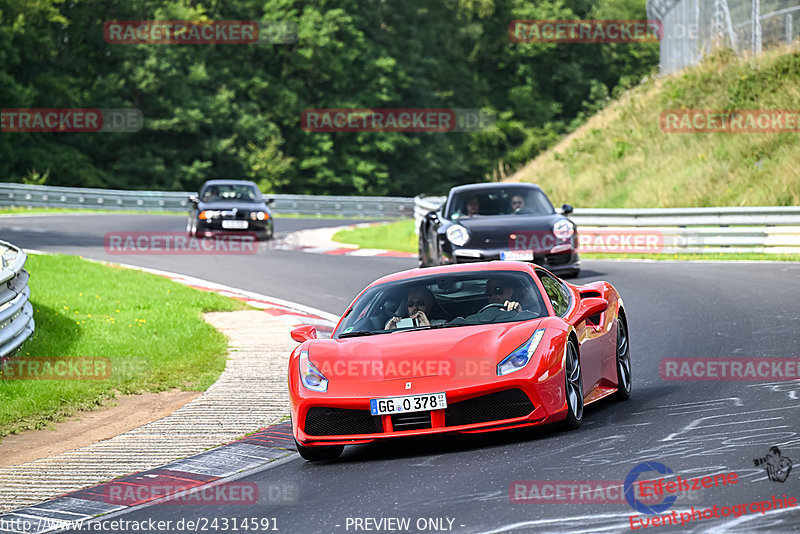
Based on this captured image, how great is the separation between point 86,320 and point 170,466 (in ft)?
21.1

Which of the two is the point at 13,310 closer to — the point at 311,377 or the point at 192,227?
the point at 311,377

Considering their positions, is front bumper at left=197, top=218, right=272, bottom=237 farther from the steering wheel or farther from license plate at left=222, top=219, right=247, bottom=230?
the steering wheel

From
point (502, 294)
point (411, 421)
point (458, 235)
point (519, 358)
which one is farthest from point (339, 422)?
point (458, 235)

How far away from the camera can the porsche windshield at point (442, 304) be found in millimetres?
8508

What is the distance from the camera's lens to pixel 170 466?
808 cm

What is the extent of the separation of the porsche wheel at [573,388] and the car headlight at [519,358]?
0.26 metres

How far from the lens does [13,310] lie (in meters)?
11.3

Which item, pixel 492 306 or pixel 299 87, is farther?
pixel 299 87

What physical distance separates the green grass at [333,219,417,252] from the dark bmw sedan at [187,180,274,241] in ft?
7.55

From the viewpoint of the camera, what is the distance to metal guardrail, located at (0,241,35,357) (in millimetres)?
11031

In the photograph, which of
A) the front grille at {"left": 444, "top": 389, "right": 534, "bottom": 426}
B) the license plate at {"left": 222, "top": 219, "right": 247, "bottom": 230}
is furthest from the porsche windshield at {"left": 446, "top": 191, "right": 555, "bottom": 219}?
the front grille at {"left": 444, "top": 389, "right": 534, "bottom": 426}

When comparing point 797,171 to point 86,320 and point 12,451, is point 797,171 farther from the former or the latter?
point 12,451

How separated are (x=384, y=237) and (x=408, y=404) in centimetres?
2474

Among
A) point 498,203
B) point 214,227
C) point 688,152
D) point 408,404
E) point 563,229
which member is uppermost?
point 688,152
